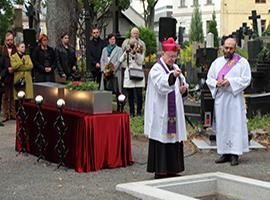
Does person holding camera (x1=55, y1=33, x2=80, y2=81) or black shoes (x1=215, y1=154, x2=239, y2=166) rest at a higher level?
person holding camera (x1=55, y1=33, x2=80, y2=81)

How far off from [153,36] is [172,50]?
21.1 meters

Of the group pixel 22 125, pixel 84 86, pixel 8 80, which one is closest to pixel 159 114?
pixel 84 86

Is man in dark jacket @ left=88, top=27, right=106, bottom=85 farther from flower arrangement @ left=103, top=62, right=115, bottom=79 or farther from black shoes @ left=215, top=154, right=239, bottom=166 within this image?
black shoes @ left=215, top=154, right=239, bottom=166

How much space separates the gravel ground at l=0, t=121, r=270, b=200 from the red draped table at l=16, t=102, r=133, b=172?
131 millimetres

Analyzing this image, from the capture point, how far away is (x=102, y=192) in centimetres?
738

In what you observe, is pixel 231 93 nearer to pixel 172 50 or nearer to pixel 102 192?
pixel 172 50

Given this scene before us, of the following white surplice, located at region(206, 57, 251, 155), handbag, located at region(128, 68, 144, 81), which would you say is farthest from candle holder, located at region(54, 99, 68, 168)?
handbag, located at region(128, 68, 144, 81)

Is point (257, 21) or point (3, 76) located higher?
point (257, 21)

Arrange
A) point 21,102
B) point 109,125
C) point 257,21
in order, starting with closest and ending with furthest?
1. point 109,125
2. point 21,102
3. point 257,21

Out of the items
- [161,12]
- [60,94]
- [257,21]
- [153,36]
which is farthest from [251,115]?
[161,12]

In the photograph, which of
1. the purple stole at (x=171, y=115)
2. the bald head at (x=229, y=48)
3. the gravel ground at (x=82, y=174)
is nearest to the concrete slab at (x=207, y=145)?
the gravel ground at (x=82, y=174)

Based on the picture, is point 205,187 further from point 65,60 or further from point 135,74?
point 65,60

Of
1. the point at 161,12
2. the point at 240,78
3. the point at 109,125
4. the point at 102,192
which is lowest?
the point at 102,192

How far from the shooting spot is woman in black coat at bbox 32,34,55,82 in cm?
1316
